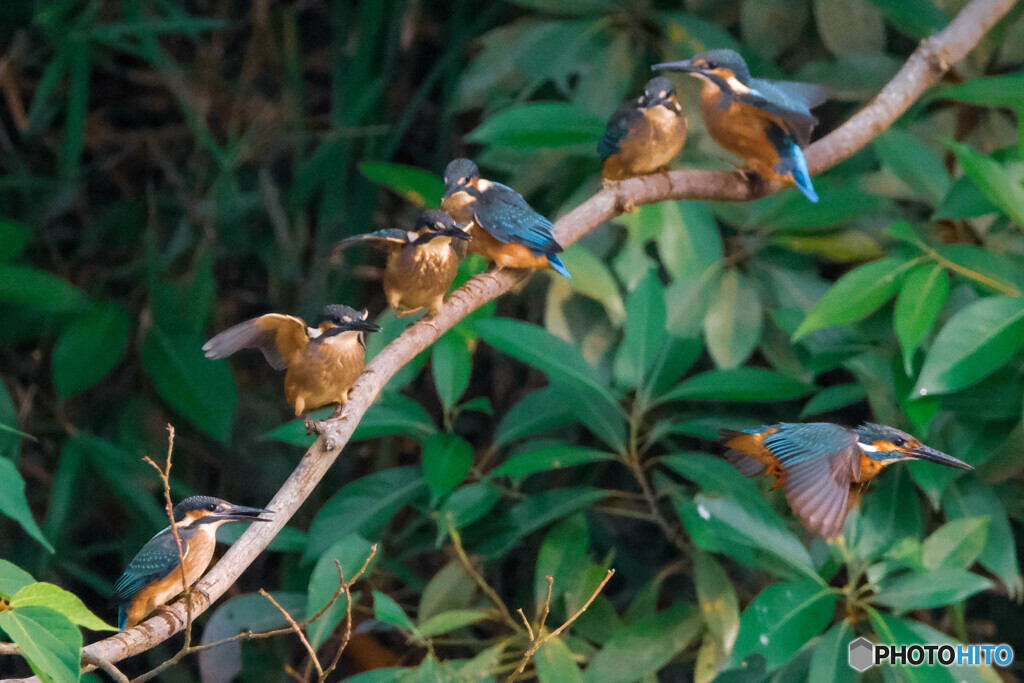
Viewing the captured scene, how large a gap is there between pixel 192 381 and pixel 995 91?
1520 millimetres

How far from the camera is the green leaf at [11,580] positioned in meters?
0.73

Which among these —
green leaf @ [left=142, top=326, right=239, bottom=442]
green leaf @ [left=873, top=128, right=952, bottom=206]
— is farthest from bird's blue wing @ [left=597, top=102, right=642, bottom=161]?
green leaf @ [left=142, top=326, right=239, bottom=442]

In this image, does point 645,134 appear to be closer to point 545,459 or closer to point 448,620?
point 545,459

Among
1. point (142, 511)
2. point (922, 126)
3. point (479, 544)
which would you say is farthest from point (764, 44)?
point (142, 511)

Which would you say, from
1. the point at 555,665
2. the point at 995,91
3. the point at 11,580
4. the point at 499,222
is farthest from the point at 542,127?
the point at 11,580

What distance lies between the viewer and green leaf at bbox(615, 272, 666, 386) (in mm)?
1496

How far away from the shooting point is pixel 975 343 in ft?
4.11

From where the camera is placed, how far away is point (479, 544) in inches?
64.6

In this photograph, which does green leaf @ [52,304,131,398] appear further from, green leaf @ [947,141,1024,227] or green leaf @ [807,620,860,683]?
green leaf @ [947,141,1024,227]

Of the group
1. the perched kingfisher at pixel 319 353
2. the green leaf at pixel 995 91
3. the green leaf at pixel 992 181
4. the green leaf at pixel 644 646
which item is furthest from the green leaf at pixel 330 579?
the green leaf at pixel 995 91

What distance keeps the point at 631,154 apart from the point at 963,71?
100cm

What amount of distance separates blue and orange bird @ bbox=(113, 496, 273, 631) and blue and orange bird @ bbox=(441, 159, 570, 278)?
0.38 m

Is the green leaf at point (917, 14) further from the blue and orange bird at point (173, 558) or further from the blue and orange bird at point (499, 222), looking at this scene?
the blue and orange bird at point (173, 558)

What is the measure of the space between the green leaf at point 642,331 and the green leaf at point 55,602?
946mm
